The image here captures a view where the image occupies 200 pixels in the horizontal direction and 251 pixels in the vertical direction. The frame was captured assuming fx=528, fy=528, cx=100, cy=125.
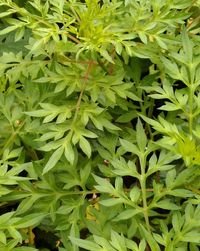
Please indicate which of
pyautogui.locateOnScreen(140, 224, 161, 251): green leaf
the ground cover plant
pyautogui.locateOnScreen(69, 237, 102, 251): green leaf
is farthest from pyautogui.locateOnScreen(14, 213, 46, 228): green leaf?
pyautogui.locateOnScreen(140, 224, 161, 251): green leaf

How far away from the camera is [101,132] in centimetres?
140

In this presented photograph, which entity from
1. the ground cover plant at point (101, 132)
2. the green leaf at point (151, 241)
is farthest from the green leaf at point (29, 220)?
the green leaf at point (151, 241)

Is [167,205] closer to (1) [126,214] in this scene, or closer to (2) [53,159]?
(1) [126,214]

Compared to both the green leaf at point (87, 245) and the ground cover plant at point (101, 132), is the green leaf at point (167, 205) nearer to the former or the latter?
the ground cover plant at point (101, 132)

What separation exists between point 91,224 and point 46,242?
416mm

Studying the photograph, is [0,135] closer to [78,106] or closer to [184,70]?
[78,106]

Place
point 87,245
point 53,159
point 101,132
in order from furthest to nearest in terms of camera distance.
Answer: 1. point 101,132
2. point 53,159
3. point 87,245

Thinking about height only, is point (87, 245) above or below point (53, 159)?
below

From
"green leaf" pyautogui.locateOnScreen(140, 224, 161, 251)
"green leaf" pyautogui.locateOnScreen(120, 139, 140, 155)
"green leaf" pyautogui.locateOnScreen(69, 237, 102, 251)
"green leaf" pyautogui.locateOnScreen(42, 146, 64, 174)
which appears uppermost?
"green leaf" pyautogui.locateOnScreen(42, 146, 64, 174)

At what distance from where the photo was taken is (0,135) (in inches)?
56.6

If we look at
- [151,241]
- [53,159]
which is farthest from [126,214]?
[53,159]

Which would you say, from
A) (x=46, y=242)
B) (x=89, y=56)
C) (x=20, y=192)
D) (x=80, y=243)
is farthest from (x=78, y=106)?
(x=46, y=242)

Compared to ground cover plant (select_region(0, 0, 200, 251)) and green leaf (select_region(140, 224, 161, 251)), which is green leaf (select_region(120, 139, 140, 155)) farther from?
green leaf (select_region(140, 224, 161, 251))

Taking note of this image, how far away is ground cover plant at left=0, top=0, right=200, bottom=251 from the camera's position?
1.19 m
